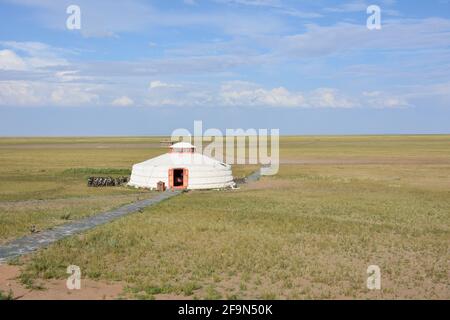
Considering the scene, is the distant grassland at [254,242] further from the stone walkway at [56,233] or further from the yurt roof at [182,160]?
the yurt roof at [182,160]

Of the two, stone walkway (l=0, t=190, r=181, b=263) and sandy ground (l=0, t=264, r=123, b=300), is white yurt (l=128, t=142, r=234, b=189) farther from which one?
sandy ground (l=0, t=264, r=123, b=300)

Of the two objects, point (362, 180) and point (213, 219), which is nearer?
point (213, 219)

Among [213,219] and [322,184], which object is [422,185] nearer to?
[322,184]

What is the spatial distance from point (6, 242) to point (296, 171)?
41733 millimetres

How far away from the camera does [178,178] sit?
132ft

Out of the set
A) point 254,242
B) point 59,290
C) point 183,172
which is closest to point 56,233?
point 59,290

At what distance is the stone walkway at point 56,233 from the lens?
18062mm

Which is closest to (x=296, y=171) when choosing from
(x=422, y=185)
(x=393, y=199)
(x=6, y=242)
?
(x=422, y=185)

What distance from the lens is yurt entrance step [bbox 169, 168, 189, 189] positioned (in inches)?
1531

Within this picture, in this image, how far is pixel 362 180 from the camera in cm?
4728

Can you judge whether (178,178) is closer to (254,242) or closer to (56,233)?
(56,233)

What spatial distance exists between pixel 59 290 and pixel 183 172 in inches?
998

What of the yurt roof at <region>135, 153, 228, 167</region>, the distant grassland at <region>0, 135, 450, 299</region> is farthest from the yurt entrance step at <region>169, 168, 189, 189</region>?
the distant grassland at <region>0, 135, 450, 299</region>

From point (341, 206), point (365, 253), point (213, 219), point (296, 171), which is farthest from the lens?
point (296, 171)
